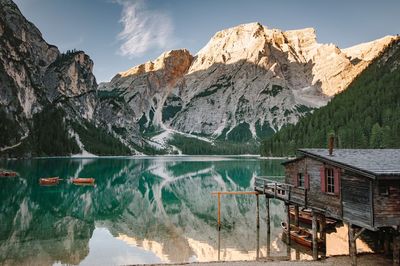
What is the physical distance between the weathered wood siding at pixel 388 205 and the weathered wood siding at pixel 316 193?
3.54m

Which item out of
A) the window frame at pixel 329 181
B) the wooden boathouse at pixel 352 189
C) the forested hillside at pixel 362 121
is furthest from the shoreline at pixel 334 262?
the forested hillside at pixel 362 121

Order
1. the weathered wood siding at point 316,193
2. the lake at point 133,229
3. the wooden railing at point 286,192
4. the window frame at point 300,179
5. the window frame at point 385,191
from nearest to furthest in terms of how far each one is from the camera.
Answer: the window frame at point 385,191 < the weathered wood siding at point 316,193 < the wooden railing at point 286,192 < the window frame at point 300,179 < the lake at point 133,229

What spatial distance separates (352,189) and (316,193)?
16.3ft

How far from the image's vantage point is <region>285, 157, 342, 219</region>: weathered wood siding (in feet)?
96.0

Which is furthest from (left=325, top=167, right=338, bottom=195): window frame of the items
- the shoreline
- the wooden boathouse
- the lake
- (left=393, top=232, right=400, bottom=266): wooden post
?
the lake

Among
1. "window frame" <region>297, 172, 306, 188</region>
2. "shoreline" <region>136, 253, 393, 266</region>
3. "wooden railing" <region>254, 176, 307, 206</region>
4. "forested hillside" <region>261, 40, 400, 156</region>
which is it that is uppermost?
"forested hillside" <region>261, 40, 400, 156</region>

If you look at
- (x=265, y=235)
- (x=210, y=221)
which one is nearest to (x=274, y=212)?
(x=210, y=221)

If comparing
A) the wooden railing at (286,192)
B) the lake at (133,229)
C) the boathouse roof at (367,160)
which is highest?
the boathouse roof at (367,160)

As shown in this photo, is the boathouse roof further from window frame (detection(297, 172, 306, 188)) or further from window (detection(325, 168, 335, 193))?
window frame (detection(297, 172, 306, 188))

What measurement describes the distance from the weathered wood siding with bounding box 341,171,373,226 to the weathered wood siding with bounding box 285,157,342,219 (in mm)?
945

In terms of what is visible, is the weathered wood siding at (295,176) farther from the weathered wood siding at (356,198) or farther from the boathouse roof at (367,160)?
the weathered wood siding at (356,198)

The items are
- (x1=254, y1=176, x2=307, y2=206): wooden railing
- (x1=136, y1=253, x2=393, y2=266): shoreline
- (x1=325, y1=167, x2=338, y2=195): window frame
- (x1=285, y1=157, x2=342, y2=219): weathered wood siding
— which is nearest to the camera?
(x1=136, y1=253, x2=393, y2=266): shoreline

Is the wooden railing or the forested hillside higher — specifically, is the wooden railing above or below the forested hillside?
below

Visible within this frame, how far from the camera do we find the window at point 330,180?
97.6 feet
